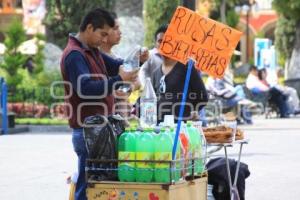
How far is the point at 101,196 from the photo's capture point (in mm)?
5730

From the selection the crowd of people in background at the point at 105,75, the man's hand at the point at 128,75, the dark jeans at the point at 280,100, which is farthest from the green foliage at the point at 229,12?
the man's hand at the point at 128,75

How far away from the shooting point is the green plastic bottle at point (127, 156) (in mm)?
5707

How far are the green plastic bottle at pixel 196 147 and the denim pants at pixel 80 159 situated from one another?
72 cm

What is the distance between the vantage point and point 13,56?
2320 cm

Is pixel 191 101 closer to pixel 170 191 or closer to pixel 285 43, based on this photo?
pixel 170 191

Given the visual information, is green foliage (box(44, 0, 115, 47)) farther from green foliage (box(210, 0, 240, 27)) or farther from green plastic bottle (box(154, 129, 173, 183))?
green plastic bottle (box(154, 129, 173, 183))

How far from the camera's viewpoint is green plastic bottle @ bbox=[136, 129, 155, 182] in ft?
18.6

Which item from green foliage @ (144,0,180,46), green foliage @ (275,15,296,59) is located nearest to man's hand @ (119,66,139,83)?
green foliage @ (144,0,180,46)

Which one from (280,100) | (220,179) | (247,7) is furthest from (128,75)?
(247,7)

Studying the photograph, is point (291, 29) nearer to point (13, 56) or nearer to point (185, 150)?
point (13, 56)

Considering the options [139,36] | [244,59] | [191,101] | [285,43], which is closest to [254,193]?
[191,101]

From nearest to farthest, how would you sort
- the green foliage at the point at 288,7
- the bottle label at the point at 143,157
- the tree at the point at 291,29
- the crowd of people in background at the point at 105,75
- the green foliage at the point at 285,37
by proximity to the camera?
the bottle label at the point at 143,157
the crowd of people in background at the point at 105,75
the green foliage at the point at 288,7
the tree at the point at 291,29
the green foliage at the point at 285,37

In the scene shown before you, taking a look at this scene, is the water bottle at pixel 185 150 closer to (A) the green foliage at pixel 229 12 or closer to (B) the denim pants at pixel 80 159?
(B) the denim pants at pixel 80 159

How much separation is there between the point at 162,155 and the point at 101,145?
0.39m
